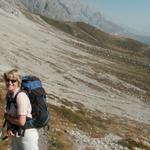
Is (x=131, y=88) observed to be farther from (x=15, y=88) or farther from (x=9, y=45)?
(x=15, y=88)

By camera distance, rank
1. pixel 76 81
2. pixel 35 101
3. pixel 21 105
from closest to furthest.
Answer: pixel 21 105 < pixel 35 101 < pixel 76 81

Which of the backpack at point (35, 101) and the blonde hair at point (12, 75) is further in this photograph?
the backpack at point (35, 101)

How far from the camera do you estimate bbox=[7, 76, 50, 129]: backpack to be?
13047 mm

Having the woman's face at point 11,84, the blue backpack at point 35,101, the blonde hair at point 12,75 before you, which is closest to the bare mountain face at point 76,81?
the blue backpack at point 35,101

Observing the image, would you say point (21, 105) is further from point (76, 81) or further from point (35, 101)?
point (76, 81)

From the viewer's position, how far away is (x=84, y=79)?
4658 inches

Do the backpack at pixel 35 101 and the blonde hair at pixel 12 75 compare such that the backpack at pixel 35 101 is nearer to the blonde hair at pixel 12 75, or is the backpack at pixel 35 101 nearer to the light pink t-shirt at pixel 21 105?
the light pink t-shirt at pixel 21 105

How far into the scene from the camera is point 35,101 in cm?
1309

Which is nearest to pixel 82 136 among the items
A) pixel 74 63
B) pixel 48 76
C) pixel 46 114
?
pixel 46 114

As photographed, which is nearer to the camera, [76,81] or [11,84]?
[11,84]

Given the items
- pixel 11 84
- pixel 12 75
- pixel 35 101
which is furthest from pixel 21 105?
pixel 12 75

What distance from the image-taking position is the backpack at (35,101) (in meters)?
13.0

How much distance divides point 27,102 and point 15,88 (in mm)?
550

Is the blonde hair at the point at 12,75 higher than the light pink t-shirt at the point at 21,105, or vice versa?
the blonde hair at the point at 12,75
